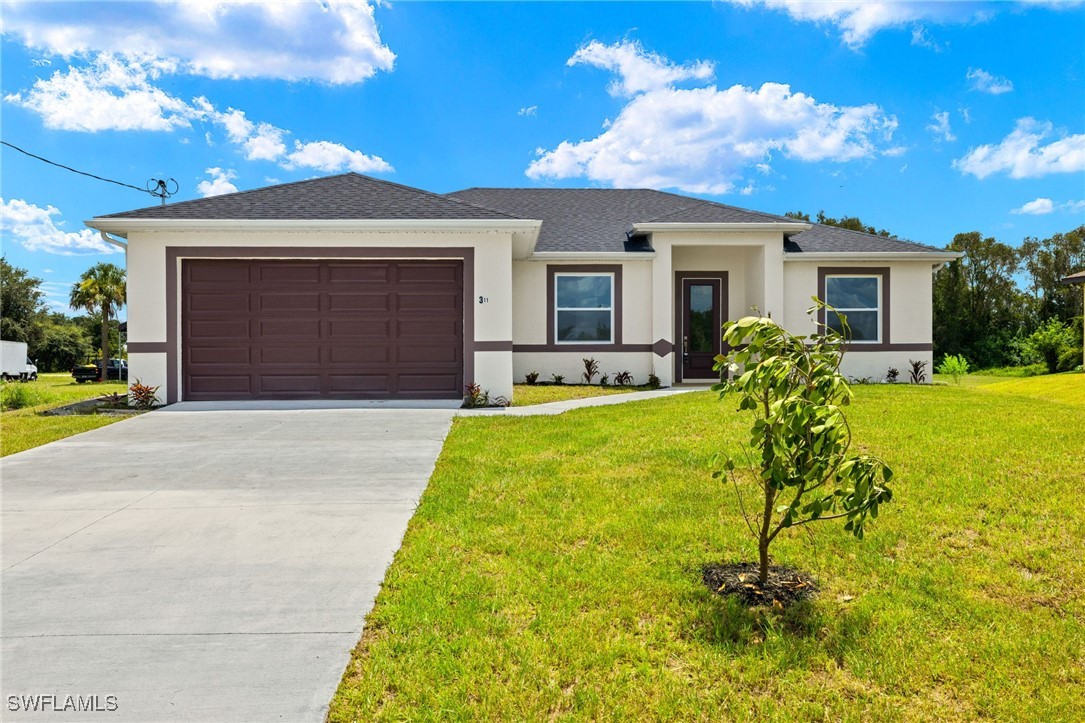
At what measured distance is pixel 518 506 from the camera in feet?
16.3

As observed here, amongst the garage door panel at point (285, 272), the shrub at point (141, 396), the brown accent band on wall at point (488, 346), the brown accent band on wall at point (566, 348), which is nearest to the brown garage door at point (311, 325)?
the garage door panel at point (285, 272)

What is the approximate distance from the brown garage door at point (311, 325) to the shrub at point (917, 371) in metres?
11.4

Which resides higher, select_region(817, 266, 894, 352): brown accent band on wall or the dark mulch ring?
select_region(817, 266, 894, 352): brown accent band on wall

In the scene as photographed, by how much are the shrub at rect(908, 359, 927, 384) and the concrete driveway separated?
12.9 meters

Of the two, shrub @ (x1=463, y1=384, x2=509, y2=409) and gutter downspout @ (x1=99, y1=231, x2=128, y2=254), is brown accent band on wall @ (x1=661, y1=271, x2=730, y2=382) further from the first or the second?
gutter downspout @ (x1=99, y1=231, x2=128, y2=254)

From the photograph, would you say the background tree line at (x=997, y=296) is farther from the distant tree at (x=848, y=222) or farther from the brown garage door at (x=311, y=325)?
the brown garage door at (x=311, y=325)

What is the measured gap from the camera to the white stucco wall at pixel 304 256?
1102 cm

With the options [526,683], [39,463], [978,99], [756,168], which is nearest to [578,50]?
[756,168]

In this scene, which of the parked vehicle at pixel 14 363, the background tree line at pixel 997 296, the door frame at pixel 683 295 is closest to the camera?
the door frame at pixel 683 295

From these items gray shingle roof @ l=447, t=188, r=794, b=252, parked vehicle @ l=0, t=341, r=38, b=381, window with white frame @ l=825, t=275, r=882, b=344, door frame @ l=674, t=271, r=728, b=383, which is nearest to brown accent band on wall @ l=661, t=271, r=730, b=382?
door frame @ l=674, t=271, r=728, b=383

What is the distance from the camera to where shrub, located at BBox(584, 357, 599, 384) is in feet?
48.2

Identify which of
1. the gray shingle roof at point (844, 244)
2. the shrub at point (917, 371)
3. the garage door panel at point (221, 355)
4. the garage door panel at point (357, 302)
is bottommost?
the shrub at point (917, 371)

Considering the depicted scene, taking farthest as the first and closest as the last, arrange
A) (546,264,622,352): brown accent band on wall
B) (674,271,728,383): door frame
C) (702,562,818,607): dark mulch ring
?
1. (674,271,728,383): door frame
2. (546,264,622,352): brown accent band on wall
3. (702,562,818,607): dark mulch ring

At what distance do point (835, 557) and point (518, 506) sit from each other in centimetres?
238
